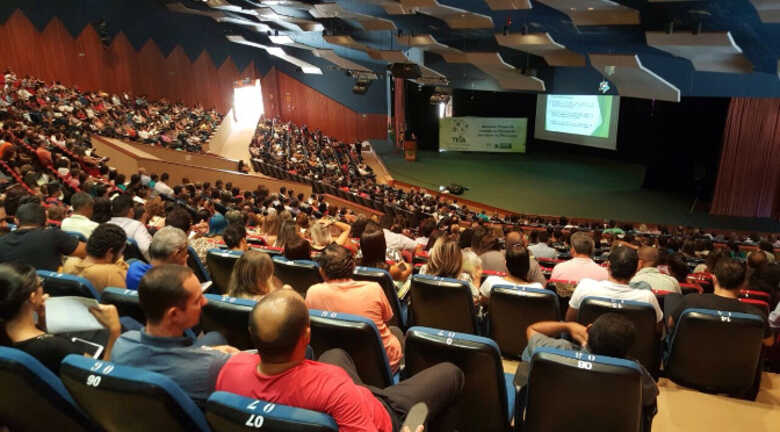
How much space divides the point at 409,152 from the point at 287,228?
18.6 m

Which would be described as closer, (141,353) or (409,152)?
(141,353)

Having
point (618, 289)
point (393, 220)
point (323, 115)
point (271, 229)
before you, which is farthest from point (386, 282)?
point (323, 115)

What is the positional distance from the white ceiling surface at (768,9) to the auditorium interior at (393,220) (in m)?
0.10

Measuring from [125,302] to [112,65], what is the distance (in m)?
21.6

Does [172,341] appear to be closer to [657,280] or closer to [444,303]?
[444,303]

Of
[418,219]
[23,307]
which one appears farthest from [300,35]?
[23,307]

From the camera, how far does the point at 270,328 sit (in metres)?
1.66

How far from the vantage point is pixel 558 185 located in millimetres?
16938

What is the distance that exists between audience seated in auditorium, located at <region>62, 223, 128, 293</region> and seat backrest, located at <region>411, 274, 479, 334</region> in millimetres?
1771

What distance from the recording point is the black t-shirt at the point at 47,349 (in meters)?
1.97

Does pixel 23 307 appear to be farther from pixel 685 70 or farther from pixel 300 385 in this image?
pixel 685 70

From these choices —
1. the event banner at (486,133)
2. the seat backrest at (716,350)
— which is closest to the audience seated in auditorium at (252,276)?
the seat backrest at (716,350)

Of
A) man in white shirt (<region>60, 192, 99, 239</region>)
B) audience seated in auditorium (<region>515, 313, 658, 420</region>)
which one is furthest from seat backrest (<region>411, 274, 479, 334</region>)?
man in white shirt (<region>60, 192, 99, 239</region>)

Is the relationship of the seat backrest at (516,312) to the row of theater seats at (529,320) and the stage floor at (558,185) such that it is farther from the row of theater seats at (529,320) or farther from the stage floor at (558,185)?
the stage floor at (558,185)
